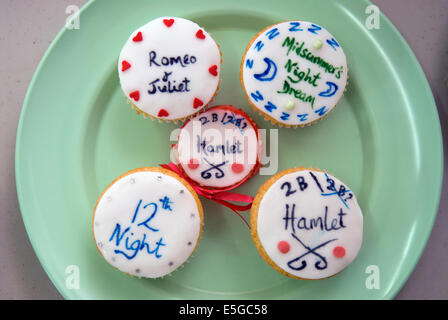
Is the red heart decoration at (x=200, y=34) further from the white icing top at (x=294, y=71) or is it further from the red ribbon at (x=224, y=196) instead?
the red ribbon at (x=224, y=196)

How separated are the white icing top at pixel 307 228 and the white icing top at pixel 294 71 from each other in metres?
0.36

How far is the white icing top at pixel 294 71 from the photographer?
1.79m

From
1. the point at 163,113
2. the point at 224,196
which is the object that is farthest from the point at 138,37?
the point at 224,196

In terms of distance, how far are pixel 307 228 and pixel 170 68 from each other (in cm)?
99

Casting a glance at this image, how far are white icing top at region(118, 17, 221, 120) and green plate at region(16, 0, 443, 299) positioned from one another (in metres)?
0.24

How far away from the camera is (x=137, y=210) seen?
1.72 meters

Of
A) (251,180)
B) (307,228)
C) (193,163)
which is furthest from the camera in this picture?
(251,180)

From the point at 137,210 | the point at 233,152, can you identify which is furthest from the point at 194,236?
the point at 233,152

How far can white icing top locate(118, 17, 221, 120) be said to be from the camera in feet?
5.82

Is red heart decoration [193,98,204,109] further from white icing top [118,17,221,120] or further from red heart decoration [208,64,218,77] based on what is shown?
red heart decoration [208,64,218,77]

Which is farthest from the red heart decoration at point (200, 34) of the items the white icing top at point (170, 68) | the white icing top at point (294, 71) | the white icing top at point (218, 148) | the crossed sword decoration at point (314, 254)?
the crossed sword decoration at point (314, 254)

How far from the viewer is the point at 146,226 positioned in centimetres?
172

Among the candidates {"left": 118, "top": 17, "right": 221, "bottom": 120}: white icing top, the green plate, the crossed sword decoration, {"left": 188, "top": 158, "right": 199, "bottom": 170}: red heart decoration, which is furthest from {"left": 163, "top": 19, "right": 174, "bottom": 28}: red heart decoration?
the crossed sword decoration

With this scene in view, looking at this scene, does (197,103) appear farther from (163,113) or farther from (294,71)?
(294,71)
